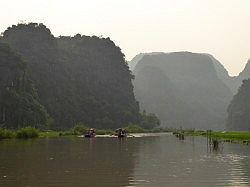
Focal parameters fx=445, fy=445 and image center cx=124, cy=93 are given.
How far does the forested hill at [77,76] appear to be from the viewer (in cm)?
12144

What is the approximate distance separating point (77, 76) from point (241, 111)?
68.8 metres

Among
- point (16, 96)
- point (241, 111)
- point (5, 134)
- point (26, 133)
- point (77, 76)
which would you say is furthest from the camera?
point (241, 111)

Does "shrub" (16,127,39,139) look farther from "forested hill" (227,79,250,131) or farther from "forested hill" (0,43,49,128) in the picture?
"forested hill" (227,79,250,131)

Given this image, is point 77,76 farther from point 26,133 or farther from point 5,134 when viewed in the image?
point 5,134

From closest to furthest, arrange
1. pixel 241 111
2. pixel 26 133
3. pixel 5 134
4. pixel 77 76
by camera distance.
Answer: pixel 5 134 → pixel 26 133 → pixel 77 76 → pixel 241 111

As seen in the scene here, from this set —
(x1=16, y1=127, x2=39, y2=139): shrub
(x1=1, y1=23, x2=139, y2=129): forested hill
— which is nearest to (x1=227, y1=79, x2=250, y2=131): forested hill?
(x1=1, y1=23, x2=139, y2=129): forested hill

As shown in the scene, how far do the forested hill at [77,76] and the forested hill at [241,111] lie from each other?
141ft

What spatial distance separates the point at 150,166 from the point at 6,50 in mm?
79437

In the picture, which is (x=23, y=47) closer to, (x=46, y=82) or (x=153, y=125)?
(x=46, y=82)

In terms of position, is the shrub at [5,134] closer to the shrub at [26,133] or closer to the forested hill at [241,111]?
the shrub at [26,133]

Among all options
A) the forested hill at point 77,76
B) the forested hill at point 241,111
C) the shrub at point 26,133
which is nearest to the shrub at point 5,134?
the shrub at point 26,133

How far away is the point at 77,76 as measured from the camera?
142 metres

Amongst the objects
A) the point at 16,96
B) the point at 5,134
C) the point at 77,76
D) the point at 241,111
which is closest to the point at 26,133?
the point at 5,134

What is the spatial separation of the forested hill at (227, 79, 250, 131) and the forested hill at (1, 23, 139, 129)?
42.9 m
